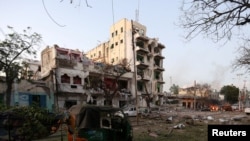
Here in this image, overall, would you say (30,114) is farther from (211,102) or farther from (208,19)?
(211,102)

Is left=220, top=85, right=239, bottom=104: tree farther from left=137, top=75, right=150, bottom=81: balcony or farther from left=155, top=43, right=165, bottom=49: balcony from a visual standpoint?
left=137, top=75, right=150, bottom=81: balcony

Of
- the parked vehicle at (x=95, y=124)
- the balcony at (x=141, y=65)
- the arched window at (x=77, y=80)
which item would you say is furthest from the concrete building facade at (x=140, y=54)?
the parked vehicle at (x=95, y=124)

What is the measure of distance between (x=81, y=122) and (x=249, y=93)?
353 ft

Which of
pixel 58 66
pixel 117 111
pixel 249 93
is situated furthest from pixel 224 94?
pixel 117 111

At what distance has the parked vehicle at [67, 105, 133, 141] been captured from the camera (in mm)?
10078

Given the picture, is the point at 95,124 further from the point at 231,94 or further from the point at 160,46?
the point at 231,94

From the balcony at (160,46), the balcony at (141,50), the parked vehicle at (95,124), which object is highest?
the balcony at (160,46)

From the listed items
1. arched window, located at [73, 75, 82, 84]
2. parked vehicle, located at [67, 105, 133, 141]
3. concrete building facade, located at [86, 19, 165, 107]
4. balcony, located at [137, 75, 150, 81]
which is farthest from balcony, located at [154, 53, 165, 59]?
parked vehicle, located at [67, 105, 133, 141]

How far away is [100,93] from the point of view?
46.8m

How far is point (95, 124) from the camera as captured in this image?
34.1 ft

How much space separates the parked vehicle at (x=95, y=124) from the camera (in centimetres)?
1008

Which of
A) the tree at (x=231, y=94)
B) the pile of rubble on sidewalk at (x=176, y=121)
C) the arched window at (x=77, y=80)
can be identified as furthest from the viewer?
the tree at (x=231, y=94)

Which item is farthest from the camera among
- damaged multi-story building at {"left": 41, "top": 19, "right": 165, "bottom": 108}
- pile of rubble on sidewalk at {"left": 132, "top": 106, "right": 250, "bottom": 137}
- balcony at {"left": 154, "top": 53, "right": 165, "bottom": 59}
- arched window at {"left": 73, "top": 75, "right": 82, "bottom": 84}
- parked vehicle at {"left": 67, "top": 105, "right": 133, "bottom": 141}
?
balcony at {"left": 154, "top": 53, "right": 165, "bottom": 59}

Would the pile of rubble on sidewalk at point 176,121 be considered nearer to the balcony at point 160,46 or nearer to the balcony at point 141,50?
the balcony at point 141,50
